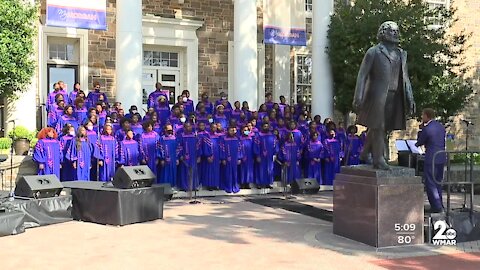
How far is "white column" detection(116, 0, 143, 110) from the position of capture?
1576 centimetres

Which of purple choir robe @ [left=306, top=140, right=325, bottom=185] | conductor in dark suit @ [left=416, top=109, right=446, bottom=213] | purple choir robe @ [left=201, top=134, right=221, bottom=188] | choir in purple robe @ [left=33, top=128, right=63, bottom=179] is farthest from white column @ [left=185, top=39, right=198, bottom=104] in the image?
conductor in dark suit @ [left=416, top=109, right=446, bottom=213]

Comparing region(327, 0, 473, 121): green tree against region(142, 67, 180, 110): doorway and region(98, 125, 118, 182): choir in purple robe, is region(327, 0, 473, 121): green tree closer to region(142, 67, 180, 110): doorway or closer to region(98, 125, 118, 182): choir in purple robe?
region(142, 67, 180, 110): doorway

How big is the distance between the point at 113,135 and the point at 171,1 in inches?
337

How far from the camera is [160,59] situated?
2052 cm

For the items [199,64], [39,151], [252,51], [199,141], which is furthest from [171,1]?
[39,151]

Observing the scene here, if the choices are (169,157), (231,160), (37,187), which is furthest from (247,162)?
(37,187)

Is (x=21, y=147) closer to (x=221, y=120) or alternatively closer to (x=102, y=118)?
(x=102, y=118)

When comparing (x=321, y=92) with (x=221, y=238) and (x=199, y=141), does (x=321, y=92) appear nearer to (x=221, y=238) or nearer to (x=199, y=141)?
(x=199, y=141)

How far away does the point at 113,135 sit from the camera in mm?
13195

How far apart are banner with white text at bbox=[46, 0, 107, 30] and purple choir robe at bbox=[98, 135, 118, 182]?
4376 mm

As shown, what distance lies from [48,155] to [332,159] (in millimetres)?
7420

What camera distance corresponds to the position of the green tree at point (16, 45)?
13992 mm

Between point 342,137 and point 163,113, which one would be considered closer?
point 163,113

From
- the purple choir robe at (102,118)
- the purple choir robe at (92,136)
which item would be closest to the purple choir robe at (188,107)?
the purple choir robe at (102,118)
